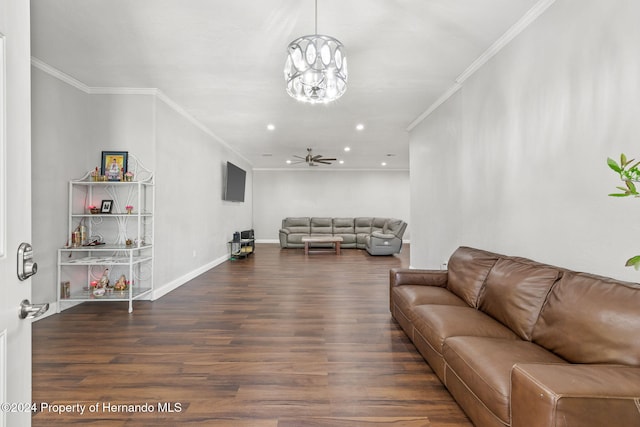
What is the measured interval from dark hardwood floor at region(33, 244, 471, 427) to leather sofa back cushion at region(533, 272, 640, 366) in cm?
69

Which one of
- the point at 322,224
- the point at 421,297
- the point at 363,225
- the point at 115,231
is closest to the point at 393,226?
the point at 363,225

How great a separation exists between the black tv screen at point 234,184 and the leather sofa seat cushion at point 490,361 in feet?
19.4

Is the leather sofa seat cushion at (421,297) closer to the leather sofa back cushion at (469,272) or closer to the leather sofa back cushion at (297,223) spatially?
the leather sofa back cushion at (469,272)

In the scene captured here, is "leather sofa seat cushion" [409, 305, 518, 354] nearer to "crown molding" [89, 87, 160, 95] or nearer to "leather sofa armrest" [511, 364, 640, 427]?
"leather sofa armrest" [511, 364, 640, 427]

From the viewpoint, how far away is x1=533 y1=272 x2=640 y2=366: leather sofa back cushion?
142cm

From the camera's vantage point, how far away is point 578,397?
43.7 inches

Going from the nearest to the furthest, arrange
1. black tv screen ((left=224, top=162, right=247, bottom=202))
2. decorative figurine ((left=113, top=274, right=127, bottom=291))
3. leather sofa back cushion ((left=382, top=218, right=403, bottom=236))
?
decorative figurine ((left=113, top=274, right=127, bottom=291)) → black tv screen ((left=224, top=162, right=247, bottom=202)) → leather sofa back cushion ((left=382, top=218, right=403, bottom=236))

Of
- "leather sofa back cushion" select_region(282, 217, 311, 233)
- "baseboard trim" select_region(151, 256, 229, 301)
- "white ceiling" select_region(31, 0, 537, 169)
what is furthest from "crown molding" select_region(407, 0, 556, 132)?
"leather sofa back cushion" select_region(282, 217, 311, 233)

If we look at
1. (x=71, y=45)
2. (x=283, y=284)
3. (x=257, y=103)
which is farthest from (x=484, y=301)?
(x=71, y=45)

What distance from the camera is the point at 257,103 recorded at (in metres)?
4.50

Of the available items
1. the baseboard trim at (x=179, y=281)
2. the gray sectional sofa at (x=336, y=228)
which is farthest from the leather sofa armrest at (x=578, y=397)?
the gray sectional sofa at (x=336, y=228)

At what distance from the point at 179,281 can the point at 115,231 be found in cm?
120

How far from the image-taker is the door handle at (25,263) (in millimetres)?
959

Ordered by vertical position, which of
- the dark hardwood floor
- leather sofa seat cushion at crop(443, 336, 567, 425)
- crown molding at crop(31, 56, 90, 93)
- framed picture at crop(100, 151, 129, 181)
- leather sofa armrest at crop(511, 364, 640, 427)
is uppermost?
crown molding at crop(31, 56, 90, 93)
